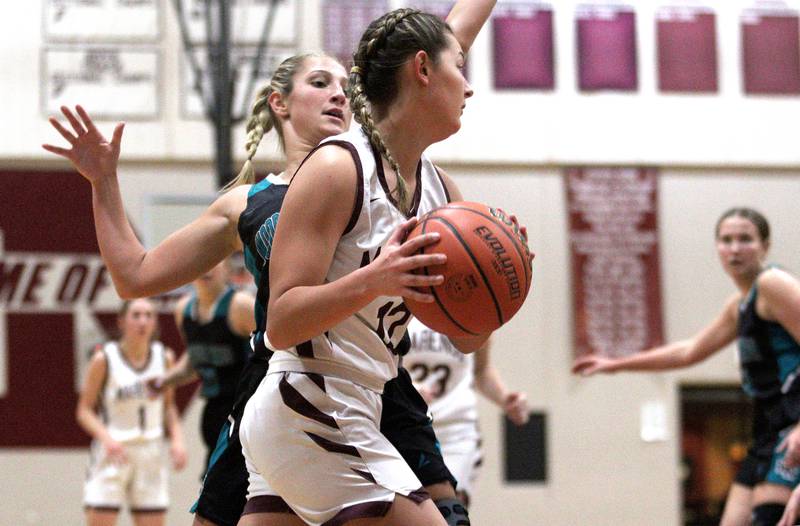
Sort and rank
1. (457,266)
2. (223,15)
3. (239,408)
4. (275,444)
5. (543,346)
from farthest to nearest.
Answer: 1. (543,346)
2. (223,15)
3. (239,408)
4. (275,444)
5. (457,266)

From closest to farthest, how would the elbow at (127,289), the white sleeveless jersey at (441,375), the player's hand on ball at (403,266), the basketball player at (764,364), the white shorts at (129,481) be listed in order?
1. the player's hand on ball at (403,266)
2. the elbow at (127,289)
3. the basketball player at (764,364)
4. the white sleeveless jersey at (441,375)
5. the white shorts at (129,481)

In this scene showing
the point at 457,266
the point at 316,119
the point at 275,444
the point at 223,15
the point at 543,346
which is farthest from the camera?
the point at 543,346

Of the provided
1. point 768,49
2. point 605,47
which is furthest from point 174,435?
point 768,49

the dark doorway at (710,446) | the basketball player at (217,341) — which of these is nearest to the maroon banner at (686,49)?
the dark doorway at (710,446)

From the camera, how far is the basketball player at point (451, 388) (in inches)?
236

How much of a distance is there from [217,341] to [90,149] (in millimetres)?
2381

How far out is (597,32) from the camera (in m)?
11.5

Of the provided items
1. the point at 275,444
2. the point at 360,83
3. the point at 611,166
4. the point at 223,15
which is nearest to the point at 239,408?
the point at 275,444

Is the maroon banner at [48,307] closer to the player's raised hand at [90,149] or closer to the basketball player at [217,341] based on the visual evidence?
the basketball player at [217,341]

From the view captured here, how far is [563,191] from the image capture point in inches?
452

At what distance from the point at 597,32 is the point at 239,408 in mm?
8833

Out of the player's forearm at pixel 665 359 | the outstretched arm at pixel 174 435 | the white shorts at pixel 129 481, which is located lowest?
the white shorts at pixel 129 481

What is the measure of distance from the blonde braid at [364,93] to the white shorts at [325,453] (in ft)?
1.48

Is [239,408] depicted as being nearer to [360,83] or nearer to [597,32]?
[360,83]
